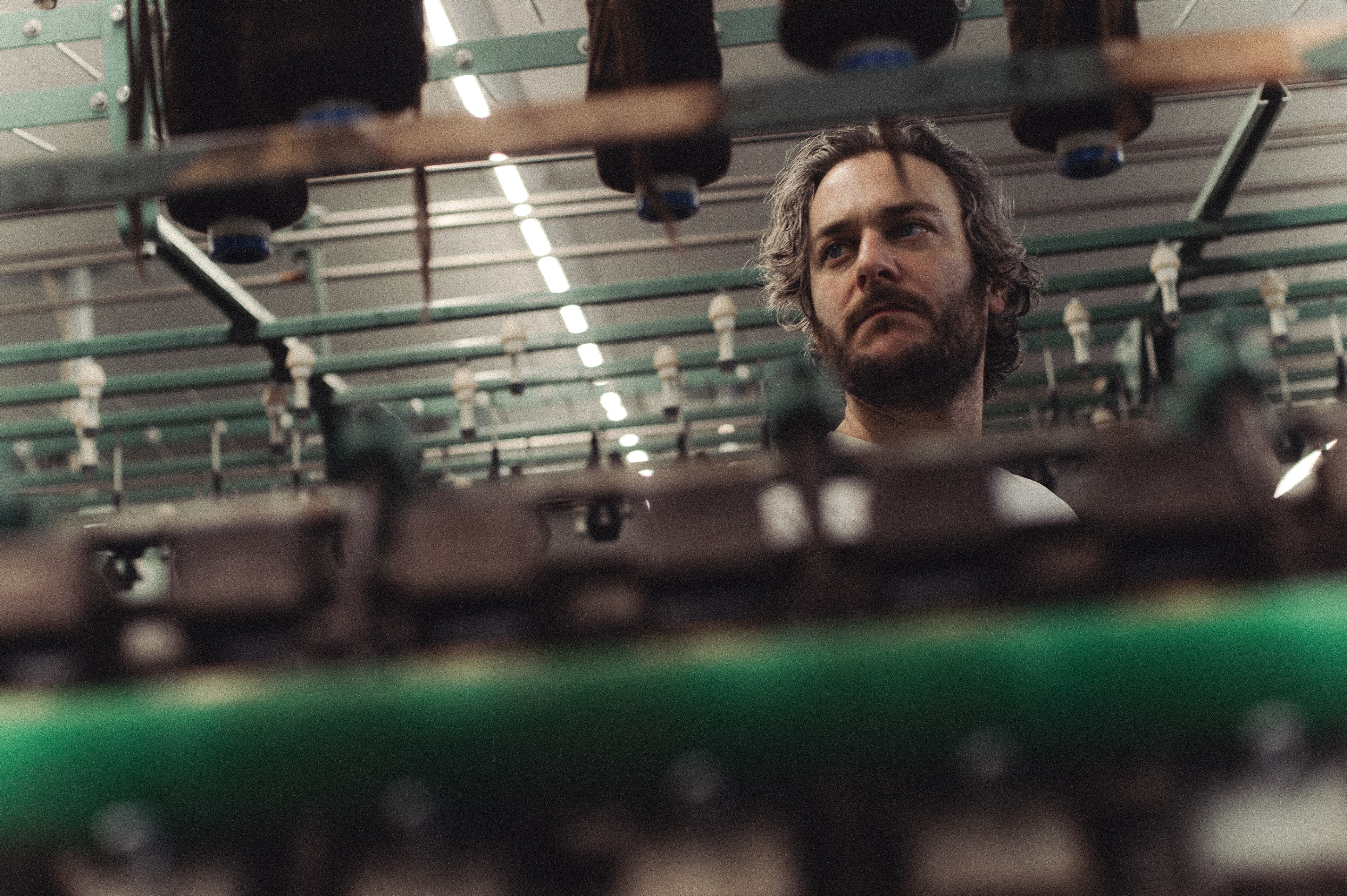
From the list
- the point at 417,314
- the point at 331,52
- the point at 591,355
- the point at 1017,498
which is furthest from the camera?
the point at 591,355

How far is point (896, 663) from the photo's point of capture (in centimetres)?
58

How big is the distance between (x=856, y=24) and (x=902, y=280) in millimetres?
850

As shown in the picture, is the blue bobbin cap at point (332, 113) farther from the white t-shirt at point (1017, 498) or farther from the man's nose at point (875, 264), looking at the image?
the man's nose at point (875, 264)

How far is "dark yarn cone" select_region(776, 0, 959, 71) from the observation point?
2.40ft

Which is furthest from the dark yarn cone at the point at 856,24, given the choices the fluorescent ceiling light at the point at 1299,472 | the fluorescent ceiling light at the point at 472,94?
the fluorescent ceiling light at the point at 472,94

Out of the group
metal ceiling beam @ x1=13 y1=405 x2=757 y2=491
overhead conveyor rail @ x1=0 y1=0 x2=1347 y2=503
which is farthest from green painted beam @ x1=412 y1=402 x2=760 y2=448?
overhead conveyor rail @ x1=0 y1=0 x2=1347 y2=503

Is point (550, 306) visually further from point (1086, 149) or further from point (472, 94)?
point (1086, 149)

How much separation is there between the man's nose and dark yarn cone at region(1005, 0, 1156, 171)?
0.57m

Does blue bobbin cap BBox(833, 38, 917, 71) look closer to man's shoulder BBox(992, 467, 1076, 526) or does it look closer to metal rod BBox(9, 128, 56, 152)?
man's shoulder BBox(992, 467, 1076, 526)

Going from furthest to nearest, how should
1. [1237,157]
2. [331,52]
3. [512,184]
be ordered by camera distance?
[512,184] < [1237,157] < [331,52]

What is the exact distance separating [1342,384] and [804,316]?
2.71m

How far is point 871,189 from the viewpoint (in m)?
1.62

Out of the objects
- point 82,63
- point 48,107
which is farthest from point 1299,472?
point 82,63

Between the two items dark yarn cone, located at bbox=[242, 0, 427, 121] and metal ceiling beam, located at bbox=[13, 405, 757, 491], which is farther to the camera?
metal ceiling beam, located at bbox=[13, 405, 757, 491]
